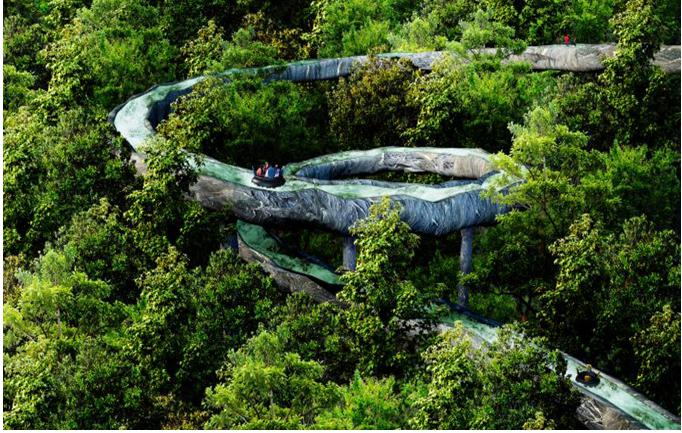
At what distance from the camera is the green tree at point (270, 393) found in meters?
28.8

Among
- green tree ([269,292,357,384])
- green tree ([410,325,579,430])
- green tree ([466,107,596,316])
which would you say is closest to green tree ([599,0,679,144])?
green tree ([466,107,596,316])

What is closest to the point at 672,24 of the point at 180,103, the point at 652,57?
the point at 652,57

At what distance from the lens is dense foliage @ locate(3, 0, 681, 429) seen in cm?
3062

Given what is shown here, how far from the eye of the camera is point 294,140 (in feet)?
160

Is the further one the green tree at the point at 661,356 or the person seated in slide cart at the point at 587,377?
the person seated in slide cart at the point at 587,377

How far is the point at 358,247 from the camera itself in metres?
41.0

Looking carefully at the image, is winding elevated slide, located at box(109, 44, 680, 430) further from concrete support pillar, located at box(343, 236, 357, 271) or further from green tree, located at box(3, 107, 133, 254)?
green tree, located at box(3, 107, 133, 254)

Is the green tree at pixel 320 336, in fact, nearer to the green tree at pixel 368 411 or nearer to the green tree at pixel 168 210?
the green tree at pixel 368 411

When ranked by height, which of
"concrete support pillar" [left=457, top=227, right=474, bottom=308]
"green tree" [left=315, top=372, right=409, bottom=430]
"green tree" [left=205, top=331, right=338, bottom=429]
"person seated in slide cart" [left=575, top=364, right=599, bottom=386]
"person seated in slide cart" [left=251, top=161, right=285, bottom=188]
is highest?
"person seated in slide cart" [left=251, top=161, right=285, bottom=188]

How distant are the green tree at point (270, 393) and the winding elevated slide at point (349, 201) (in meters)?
7.14

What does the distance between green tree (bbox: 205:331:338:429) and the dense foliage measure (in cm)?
6

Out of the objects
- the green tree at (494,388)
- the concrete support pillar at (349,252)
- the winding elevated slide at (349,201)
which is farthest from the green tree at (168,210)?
the green tree at (494,388)

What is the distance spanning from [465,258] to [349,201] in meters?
5.16

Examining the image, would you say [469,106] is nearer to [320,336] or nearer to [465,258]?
[465,258]
